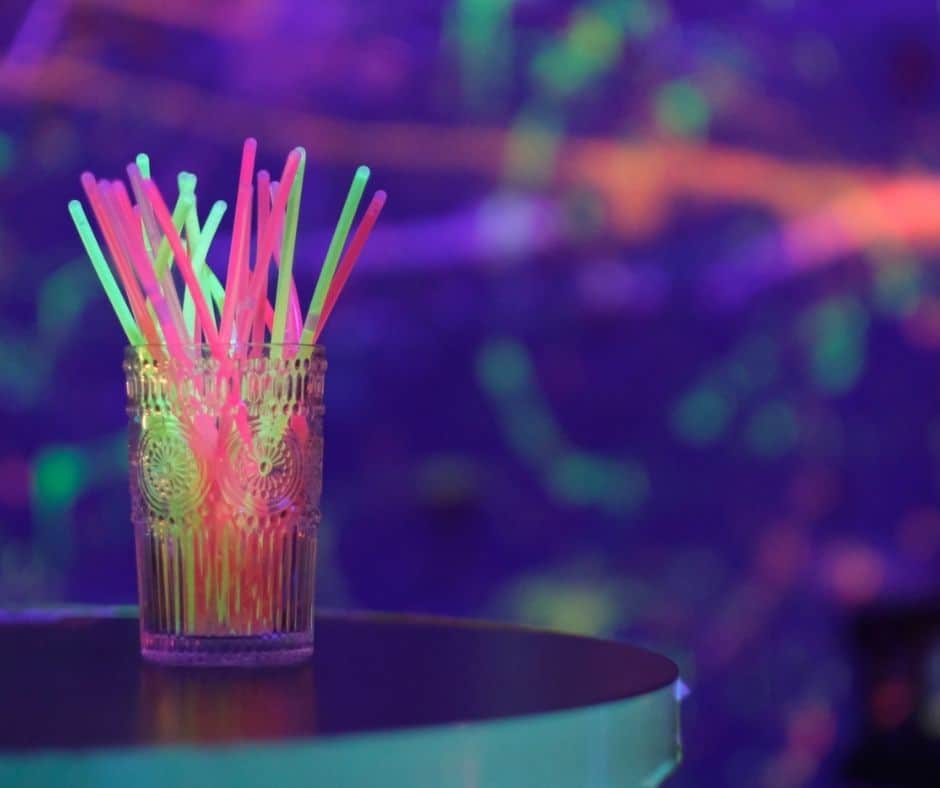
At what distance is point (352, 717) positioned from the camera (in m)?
0.56

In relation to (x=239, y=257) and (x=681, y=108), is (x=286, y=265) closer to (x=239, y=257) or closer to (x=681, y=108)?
(x=239, y=257)

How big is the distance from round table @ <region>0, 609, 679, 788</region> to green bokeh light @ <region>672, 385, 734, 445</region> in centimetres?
126

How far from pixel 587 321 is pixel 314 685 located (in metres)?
1.39

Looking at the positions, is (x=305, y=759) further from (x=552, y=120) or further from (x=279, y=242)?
(x=552, y=120)

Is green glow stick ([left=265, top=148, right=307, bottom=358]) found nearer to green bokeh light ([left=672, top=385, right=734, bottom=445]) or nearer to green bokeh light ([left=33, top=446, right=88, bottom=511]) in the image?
green bokeh light ([left=33, top=446, right=88, bottom=511])

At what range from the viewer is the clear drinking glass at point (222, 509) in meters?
0.72

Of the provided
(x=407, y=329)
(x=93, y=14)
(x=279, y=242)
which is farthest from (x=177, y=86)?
(x=279, y=242)

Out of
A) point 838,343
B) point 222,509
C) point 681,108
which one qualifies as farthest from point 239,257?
point 838,343

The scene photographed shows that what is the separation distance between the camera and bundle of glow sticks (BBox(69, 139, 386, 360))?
727 millimetres

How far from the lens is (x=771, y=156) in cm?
208

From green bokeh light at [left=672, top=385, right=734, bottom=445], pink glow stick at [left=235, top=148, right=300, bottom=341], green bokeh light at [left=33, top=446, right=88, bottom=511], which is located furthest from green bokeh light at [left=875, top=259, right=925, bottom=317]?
pink glow stick at [left=235, top=148, right=300, bottom=341]

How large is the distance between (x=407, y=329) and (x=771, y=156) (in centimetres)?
58

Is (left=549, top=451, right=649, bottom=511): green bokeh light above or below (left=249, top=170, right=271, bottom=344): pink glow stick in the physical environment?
below

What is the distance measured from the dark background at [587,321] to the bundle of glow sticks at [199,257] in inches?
43.7
